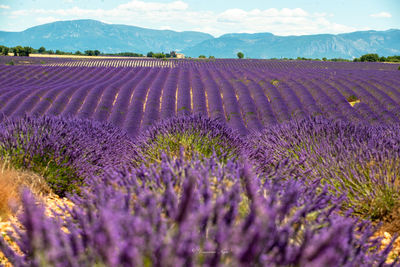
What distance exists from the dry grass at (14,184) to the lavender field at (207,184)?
21cm

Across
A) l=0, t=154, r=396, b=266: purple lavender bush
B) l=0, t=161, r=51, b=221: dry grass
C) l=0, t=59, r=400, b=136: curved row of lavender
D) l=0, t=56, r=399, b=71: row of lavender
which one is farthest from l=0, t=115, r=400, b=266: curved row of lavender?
l=0, t=56, r=399, b=71: row of lavender

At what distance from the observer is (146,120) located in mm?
13180

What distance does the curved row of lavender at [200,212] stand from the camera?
1696mm

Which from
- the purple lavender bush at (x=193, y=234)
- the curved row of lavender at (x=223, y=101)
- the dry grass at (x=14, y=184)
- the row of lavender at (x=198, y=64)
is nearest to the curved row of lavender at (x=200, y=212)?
the purple lavender bush at (x=193, y=234)

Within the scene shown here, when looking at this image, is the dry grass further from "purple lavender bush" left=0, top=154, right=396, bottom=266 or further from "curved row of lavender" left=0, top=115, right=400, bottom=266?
"purple lavender bush" left=0, top=154, right=396, bottom=266

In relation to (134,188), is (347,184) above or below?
below

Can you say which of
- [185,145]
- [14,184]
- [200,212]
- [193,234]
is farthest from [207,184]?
[14,184]

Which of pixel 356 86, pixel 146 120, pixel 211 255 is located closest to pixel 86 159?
pixel 211 255

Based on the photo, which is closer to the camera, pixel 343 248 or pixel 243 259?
pixel 243 259

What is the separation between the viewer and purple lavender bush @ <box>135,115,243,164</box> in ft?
17.3

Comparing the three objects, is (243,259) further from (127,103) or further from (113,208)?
(127,103)

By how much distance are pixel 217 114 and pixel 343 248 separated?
12.1 metres

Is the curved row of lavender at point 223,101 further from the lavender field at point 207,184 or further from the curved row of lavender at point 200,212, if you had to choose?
the curved row of lavender at point 200,212

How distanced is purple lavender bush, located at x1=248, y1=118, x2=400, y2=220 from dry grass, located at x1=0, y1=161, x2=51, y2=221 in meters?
3.05
